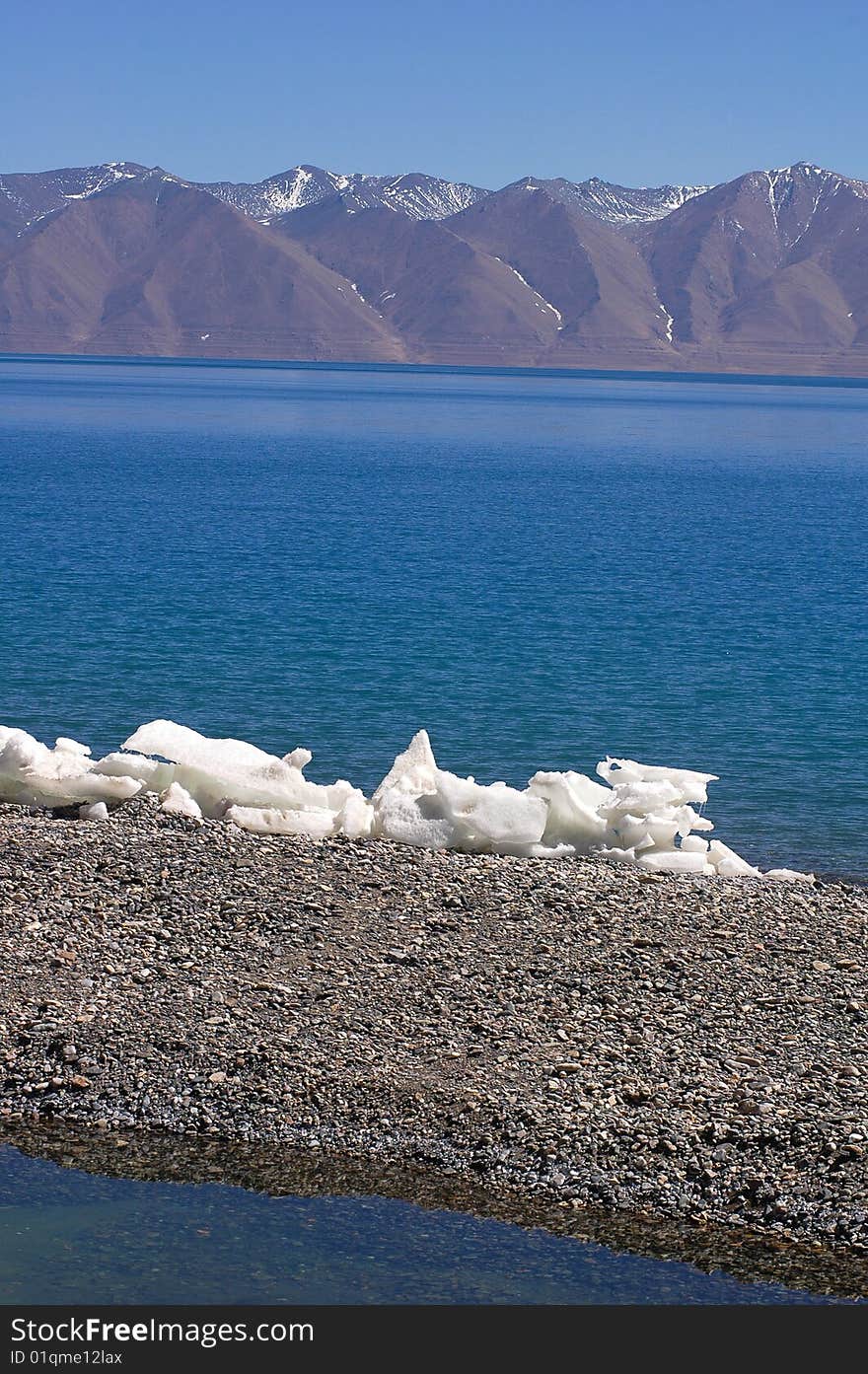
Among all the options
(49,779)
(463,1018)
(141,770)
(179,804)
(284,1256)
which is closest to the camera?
(284,1256)

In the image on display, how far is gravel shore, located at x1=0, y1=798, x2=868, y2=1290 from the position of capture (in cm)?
1363

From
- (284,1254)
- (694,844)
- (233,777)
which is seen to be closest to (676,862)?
(694,844)

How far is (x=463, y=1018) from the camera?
15961mm

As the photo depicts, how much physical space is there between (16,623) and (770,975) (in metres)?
32.7

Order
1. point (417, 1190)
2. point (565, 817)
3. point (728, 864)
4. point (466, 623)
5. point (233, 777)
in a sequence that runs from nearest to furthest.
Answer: point (417, 1190) → point (728, 864) → point (565, 817) → point (233, 777) → point (466, 623)

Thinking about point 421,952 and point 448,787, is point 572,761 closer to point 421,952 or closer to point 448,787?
point 448,787

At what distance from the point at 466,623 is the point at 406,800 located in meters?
26.5

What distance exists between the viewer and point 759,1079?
14750 millimetres

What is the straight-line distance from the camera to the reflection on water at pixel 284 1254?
12.0 m

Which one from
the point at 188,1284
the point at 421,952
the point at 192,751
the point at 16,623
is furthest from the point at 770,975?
the point at 16,623

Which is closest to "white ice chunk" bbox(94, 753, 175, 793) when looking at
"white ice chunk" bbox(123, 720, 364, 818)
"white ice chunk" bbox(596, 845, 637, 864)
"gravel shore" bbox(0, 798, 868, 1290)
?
"white ice chunk" bbox(123, 720, 364, 818)

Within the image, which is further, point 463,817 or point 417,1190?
point 463,817

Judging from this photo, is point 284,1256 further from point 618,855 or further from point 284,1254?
point 618,855

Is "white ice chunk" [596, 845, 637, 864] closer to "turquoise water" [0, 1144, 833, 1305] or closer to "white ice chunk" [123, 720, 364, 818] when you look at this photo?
"white ice chunk" [123, 720, 364, 818]
